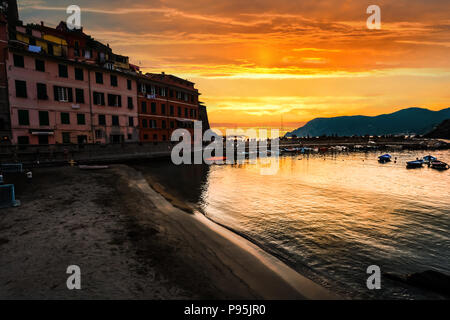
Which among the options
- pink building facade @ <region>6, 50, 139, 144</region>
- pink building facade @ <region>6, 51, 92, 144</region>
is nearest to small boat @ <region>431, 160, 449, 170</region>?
pink building facade @ <region>6, 50, 139, 144</region>

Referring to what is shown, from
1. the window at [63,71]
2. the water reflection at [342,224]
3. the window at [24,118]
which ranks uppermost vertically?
the window at [63,71]

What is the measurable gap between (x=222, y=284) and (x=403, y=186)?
2834 centimetres

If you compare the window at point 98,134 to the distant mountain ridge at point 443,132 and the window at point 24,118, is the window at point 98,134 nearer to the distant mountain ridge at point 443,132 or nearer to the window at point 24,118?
the window at point 24,118

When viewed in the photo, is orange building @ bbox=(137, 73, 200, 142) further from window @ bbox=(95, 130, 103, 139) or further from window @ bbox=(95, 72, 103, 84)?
window @ bbox=(95, 130, 103, 139)

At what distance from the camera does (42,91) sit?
32.7m

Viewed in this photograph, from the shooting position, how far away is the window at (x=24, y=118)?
30908 millimetres

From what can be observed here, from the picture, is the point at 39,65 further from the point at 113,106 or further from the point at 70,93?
the point at 113,106

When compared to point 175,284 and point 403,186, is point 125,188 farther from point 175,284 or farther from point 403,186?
point 403,186

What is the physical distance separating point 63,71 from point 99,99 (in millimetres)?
6268

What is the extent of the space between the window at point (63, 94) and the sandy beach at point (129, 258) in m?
29.5

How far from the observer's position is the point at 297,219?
554 inches

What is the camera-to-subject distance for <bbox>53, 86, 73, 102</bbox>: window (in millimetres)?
34062

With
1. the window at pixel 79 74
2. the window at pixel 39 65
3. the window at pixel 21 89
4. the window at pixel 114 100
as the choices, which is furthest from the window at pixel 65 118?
the window at pixel 114 100
